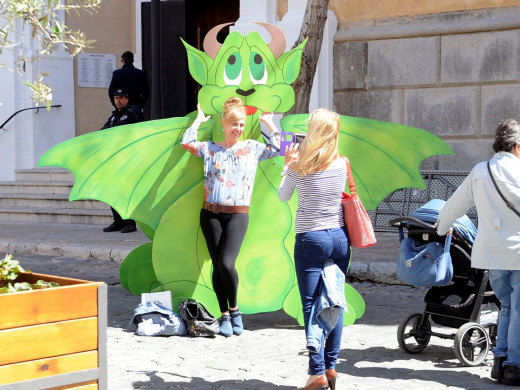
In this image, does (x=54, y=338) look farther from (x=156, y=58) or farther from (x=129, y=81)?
(x=129, y=81)

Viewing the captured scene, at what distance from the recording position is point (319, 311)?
5059 mm

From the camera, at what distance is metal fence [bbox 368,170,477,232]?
11.9m

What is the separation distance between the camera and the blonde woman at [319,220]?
5.11 m

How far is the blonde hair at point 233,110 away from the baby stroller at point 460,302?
139 cm

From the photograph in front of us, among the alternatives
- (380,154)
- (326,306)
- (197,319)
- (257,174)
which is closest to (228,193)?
(257,174)

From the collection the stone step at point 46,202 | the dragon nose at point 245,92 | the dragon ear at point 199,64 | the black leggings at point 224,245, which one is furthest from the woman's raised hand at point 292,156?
the stone step at point 46,202

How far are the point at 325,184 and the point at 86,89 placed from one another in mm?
12903

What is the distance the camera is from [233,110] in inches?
265

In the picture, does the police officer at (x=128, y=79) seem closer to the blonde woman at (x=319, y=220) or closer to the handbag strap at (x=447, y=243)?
the handbag strap at (x=447, y=243)

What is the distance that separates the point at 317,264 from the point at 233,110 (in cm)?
194

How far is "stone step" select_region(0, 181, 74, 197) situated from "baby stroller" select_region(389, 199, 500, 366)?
31.3 ft

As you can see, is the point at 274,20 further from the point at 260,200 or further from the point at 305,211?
the point at 305,211

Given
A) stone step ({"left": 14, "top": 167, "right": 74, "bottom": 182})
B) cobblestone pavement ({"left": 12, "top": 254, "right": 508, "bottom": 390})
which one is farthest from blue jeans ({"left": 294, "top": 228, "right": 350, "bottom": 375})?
stone step ({"left": 14, "top": 167, "right": 74, "bottom": 182})

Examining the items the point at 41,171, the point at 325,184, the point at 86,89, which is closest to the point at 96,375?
the point at 325,184
